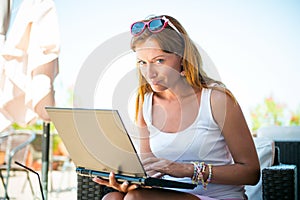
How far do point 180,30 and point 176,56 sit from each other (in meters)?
0.10

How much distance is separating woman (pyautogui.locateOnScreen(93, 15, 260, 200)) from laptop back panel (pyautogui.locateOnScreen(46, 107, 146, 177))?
0.07 metres

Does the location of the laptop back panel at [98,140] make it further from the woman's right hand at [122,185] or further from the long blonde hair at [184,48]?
the long blonde hair at [184,48]

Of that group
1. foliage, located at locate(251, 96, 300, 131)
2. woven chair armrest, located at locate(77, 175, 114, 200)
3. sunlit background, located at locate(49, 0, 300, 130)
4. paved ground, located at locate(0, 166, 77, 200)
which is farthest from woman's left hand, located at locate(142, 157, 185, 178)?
foliage, located at locate(251, 96, 300, 131)

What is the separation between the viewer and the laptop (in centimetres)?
148

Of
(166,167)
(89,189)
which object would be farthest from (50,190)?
(166,167)

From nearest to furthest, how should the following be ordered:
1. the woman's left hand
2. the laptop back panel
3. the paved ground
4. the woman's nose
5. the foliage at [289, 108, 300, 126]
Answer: the laptop back panel
the woman's left hand
the woman's nose
the paved ground
the foliage at [289, 108, 300, 126]

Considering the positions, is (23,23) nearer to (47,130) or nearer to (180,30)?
(47,130)

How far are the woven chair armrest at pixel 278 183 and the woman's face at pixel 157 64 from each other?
536 millimetres

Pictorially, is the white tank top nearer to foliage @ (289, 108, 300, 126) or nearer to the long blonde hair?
the long blonde hair

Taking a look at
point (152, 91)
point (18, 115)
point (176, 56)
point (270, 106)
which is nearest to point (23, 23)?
point (18, 115)

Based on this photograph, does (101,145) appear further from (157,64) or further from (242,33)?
(242,33)

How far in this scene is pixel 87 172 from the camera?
5.56ft

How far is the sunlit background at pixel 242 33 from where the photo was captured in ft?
21.9

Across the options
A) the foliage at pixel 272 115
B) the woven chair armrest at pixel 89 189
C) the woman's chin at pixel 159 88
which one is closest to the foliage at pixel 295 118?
the foliage at pixel 272 115
